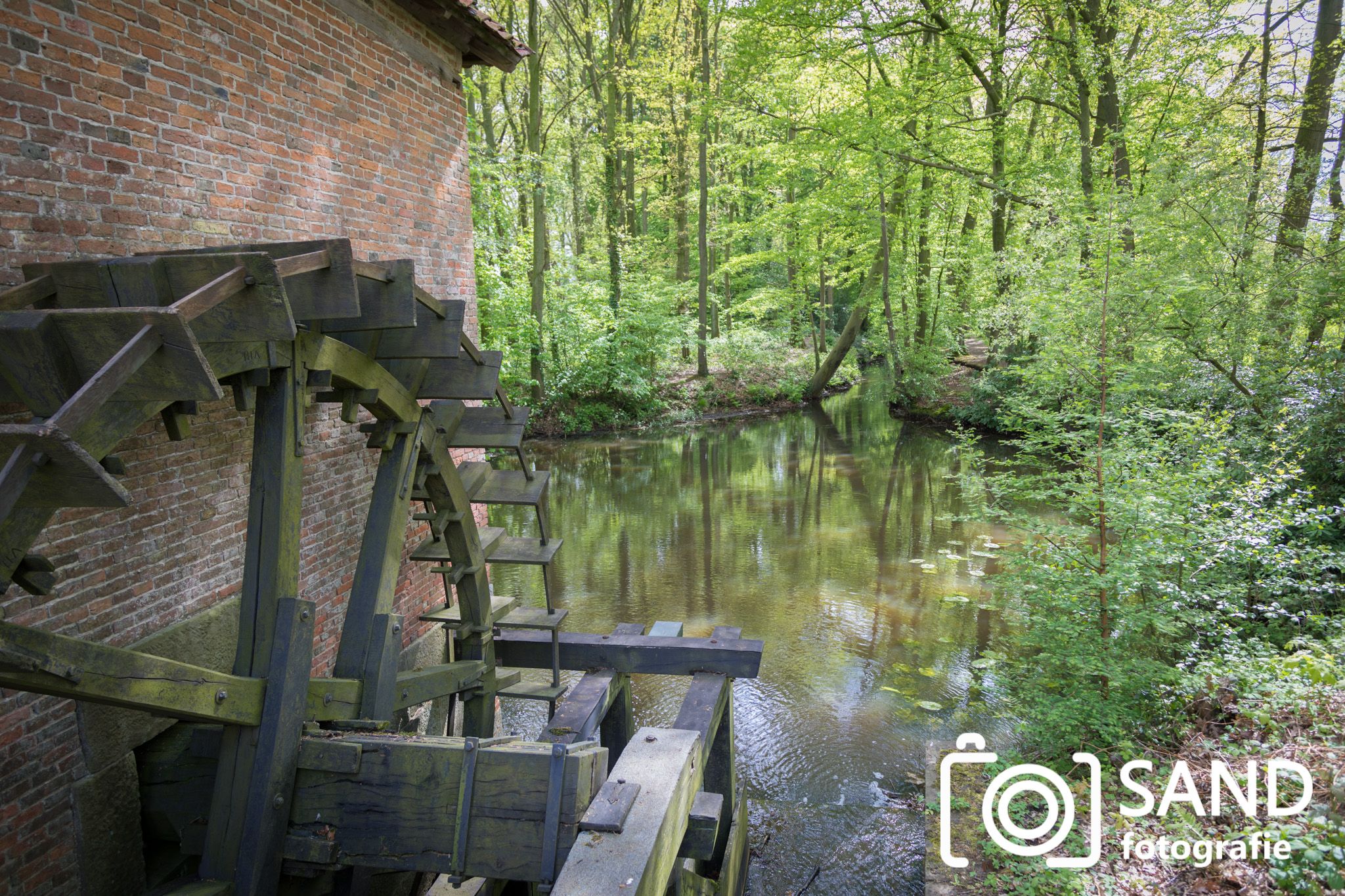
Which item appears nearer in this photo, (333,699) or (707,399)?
(333,699)

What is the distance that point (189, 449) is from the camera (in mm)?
3730

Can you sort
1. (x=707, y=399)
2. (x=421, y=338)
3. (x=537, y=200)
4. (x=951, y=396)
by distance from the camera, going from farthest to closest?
(x=707, y=399)
(x=951, y=396)
(x=537, y=200)
(x=421, y=338)

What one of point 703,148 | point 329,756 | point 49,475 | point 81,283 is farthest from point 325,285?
point 703,148

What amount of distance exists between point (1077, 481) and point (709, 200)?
2201 centimetres

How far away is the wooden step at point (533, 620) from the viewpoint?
5133 mm

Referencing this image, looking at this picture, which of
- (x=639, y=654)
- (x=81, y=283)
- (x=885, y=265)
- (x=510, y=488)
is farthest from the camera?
(x=885, y=265)

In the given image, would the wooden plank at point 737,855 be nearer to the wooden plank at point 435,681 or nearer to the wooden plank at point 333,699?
the wooden plank at point 435,681

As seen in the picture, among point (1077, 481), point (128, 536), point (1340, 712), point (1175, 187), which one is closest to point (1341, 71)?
point (1175, 187)

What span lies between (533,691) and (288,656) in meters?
2.38

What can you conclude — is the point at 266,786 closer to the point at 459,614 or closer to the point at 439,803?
the point at 439,803

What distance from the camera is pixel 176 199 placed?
354 cm

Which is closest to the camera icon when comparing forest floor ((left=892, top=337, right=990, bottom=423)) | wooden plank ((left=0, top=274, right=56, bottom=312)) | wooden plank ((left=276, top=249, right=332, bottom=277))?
wooden plank ((left=276, top=249, right=332, bottom=277))

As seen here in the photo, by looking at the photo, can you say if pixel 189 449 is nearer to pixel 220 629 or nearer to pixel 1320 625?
pixel 220 629

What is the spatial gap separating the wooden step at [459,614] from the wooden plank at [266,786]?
78.8 inches
